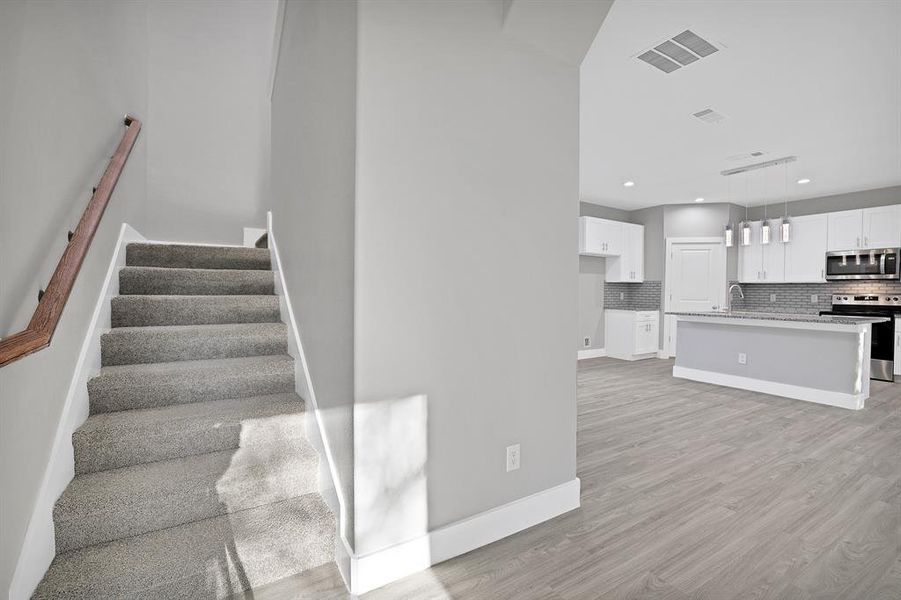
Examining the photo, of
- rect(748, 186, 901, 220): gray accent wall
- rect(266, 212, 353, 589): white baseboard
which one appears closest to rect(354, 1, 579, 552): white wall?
rect(266, 212, 353, 589): white baseboard

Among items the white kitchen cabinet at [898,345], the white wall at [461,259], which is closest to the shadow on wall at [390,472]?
the white wall at [461,259]

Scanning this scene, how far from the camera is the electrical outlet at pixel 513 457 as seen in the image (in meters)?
2.01

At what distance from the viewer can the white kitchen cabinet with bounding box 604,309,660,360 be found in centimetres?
729

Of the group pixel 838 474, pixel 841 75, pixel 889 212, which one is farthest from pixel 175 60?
pixel 889 212

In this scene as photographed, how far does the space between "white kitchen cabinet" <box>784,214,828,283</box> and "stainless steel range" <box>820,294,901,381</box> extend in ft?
1.59

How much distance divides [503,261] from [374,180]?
2.28 feet

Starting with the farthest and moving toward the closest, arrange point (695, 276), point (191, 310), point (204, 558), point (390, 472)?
point (695, 276) < point (191, 310) < point (390, 472) < point (204, 558)

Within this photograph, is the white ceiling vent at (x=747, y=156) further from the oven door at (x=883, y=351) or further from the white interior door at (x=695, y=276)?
the oven door at (x=883, y=351)

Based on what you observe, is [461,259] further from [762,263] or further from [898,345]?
[762,263]

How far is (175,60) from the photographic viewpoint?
445 cm

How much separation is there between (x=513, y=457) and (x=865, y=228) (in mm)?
7236

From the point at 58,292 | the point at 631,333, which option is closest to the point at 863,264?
the point at 631,333

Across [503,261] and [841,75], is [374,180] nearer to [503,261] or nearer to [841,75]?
[503,261]

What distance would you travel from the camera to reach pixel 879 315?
19.5 feet
